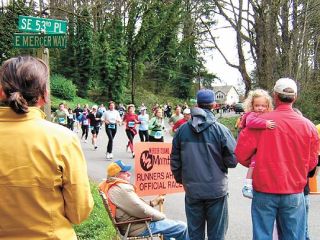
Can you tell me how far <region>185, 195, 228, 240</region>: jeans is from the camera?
4746 millimetres

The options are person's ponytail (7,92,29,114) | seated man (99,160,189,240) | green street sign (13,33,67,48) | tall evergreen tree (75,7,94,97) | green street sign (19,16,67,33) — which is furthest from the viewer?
tall evergreen tree (75,7,94,97)

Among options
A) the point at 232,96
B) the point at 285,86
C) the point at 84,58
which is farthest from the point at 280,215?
the point at 232,96

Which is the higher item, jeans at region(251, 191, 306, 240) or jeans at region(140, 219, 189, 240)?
jeans at region(251, 191, 306, 240)

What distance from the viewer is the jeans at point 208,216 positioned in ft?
15.6

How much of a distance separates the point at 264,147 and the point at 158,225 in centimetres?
178

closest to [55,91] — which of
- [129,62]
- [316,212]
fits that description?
[129,62]

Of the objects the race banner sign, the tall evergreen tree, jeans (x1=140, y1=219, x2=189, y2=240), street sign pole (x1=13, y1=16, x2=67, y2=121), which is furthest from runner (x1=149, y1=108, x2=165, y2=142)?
the tall evergreen tree

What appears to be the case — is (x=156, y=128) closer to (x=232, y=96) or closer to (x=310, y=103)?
(x=310, y=103)

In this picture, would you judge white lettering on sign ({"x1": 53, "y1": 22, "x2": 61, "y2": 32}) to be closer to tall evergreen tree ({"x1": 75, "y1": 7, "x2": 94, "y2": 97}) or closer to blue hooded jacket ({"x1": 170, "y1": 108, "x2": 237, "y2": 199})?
blue hooded jacket ({"x1": 170, "y1": 108, "x2": 237, "y2": 199})

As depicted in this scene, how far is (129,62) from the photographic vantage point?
5619 centimetres

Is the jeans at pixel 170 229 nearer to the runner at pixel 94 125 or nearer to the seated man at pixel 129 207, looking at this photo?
the seated man at pixel 129 207

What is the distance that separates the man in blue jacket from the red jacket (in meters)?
0.50

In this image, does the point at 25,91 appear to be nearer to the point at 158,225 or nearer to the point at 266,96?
the point at 158,225

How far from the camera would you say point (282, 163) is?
4.12 m
